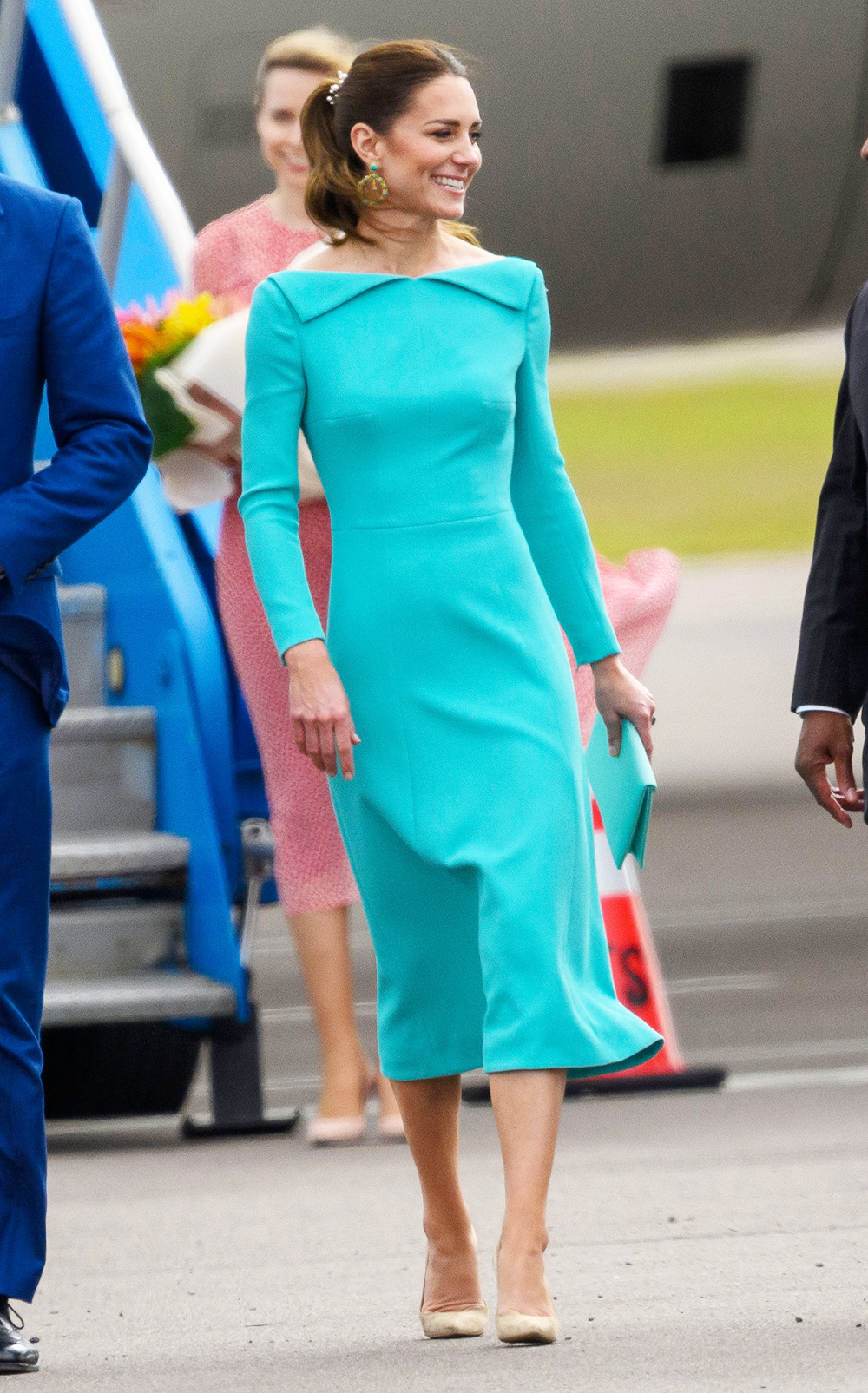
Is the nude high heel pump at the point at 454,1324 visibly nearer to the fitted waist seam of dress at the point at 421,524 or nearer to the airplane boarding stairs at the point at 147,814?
the fitted waist seam of dress at the point at 421,524

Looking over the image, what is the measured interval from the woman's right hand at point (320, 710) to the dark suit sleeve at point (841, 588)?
1.58 ft

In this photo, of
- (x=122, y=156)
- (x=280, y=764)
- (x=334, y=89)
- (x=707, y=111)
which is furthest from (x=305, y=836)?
(x=707, y=111)

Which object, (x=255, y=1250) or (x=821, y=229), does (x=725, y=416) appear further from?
(x=255, y=1250)

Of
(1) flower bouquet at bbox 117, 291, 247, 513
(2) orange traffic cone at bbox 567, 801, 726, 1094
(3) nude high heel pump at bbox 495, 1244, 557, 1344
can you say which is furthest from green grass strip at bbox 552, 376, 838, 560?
(3) nude high heel pump at bbox 495, 1244, 557, 1344

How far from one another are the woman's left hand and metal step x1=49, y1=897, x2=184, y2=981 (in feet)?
5.39

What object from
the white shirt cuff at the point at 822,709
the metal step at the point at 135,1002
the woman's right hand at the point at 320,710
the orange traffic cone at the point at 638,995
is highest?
the woman's right hand at the point at 320,710

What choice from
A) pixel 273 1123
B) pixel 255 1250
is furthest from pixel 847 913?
pixel 255 1250

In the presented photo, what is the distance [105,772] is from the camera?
14.9 ft

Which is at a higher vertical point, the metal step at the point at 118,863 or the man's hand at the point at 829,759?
the man's hand at the point at 829,759

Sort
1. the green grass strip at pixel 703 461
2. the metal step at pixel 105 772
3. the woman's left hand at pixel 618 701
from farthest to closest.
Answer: the green grass strip at pixel 703 461 → the metal step at pixel 105 772 → the woman's left hand at pixel 618 701

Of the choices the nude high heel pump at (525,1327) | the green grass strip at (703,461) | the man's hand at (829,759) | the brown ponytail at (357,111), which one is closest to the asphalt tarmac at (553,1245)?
the nude high heel pump at (525,1327)

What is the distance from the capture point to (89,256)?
9.33 ft

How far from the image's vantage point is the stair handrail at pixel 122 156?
4.59 m

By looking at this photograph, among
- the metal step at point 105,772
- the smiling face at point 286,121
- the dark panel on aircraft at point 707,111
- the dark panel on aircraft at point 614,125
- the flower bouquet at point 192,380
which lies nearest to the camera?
the flower bouquet at point 192,380
